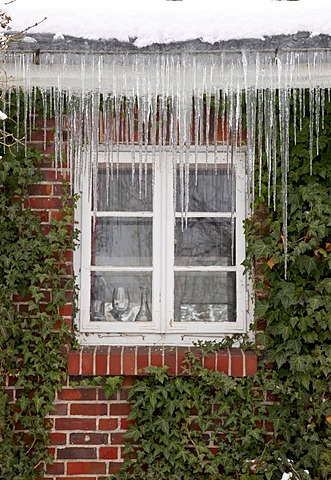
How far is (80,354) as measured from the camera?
4676mm

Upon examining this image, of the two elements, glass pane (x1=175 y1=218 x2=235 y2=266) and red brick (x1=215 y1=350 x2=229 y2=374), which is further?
glass pane (x1=175 y1=218 x2=235 y2=266)

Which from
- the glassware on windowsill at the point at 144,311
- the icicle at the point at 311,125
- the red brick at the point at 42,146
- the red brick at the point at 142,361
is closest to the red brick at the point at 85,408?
the red brick at the point at 142,361

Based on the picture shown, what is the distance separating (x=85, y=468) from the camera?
475cm

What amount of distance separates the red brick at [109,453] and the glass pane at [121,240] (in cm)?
117


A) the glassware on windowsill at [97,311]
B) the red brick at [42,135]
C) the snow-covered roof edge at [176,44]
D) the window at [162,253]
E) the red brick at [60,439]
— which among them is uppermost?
the snow-covered roof edge at [176,44]

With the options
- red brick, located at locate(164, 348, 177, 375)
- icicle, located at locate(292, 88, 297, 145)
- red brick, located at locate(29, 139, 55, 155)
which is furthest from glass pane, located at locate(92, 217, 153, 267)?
icicle, located at locate(292, 88, 297, 145)

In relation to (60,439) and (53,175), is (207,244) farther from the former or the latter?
(60,439)

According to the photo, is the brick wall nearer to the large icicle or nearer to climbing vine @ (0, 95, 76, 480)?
climbing vine @ (0, 95, 76, 480)

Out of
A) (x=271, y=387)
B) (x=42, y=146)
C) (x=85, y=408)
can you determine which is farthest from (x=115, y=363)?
(x=42, y=146)

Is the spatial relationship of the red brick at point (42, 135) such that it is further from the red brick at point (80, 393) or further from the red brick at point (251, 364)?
the red brick at point (251, 364)

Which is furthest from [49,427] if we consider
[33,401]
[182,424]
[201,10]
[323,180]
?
[201,10]

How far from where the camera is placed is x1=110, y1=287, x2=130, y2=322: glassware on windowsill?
4871mm

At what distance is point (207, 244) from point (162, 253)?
308 mm

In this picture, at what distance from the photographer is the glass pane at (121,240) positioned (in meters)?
4.91
